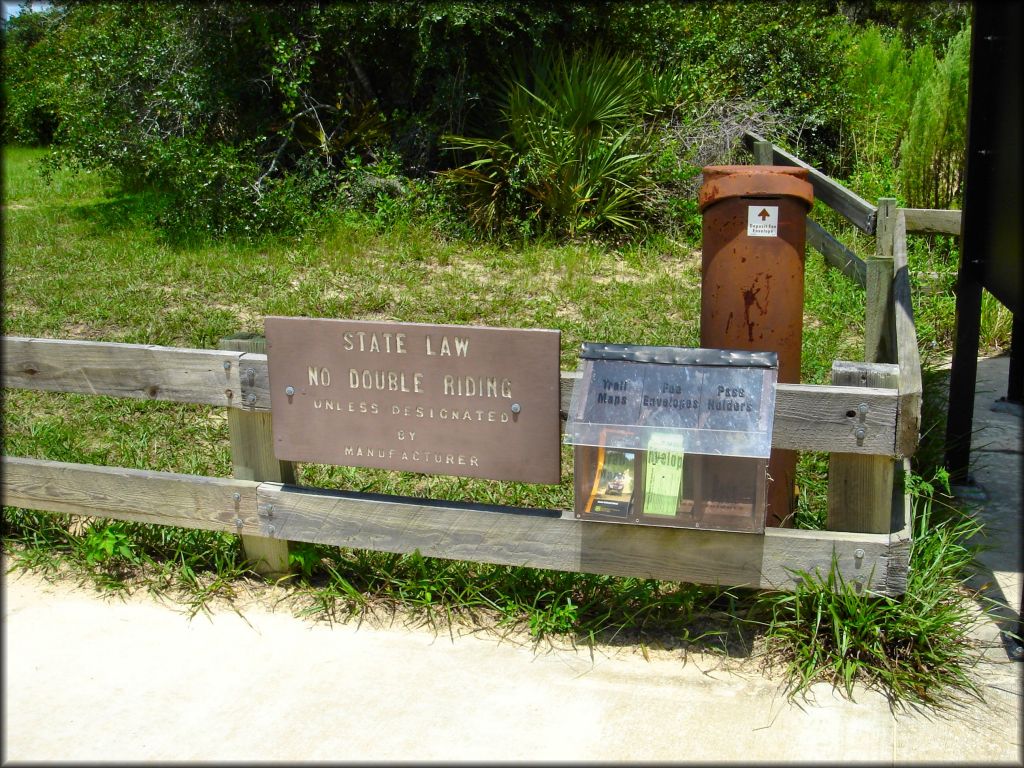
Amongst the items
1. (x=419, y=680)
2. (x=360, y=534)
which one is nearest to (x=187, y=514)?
(x=360, y=534)

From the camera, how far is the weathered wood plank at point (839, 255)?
22.2ft

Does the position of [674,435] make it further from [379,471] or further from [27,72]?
[27,72]

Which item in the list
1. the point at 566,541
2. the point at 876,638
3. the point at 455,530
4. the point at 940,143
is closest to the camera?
the point at 876,638

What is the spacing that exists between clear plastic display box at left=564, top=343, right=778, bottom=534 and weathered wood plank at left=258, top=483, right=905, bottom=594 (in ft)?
0.39

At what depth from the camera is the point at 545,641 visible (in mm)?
3455

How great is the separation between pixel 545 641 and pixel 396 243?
6.15 meters

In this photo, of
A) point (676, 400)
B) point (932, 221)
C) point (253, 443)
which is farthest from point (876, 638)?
point (932, 221)

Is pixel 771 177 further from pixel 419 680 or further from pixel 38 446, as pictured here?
pixel 38 446

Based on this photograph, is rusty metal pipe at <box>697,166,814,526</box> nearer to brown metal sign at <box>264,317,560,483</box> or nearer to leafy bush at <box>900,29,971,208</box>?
brown metal sign at <box>264,317,560,483</box>

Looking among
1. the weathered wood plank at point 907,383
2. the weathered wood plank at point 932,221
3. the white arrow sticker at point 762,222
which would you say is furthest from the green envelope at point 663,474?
the weathered wood plank at point 932,221

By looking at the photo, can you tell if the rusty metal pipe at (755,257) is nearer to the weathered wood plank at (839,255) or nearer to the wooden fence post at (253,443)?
the wooden fence post at (253,443)

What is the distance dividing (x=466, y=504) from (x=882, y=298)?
2596 millimetres

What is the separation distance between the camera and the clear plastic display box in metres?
3.12

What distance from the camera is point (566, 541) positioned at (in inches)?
134
